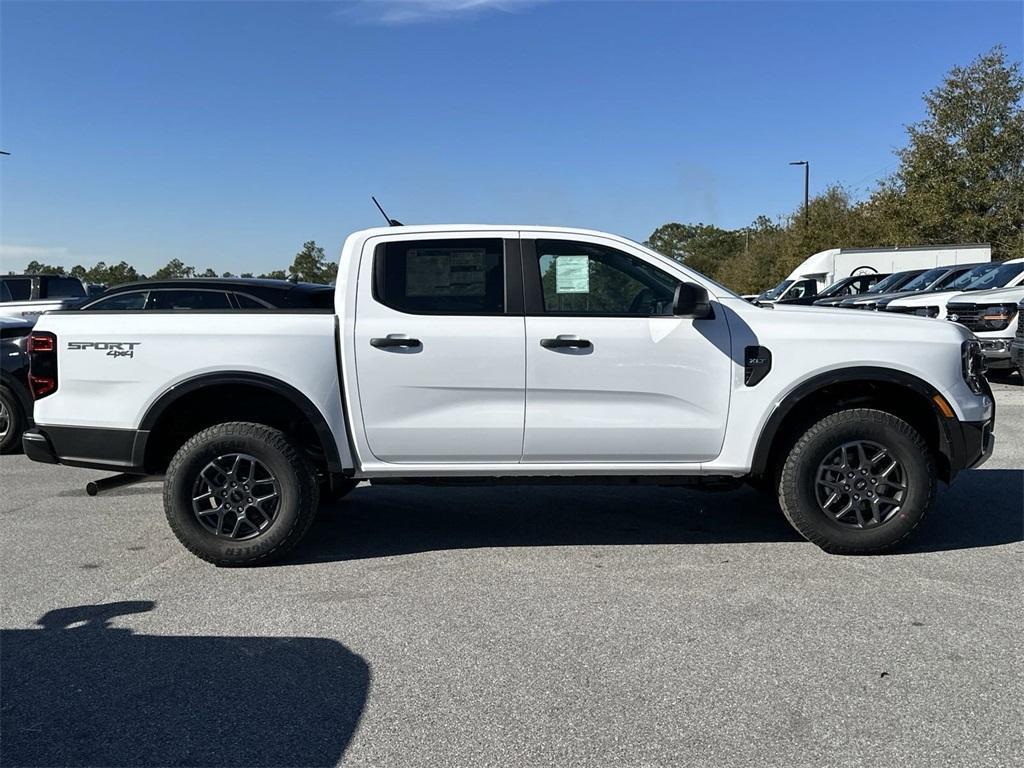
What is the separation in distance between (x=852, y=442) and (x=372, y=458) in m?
2.70

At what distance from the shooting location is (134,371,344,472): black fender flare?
482cm

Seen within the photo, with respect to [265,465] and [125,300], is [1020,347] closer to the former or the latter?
[265,465]

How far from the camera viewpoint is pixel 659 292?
495cm

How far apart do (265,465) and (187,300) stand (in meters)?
5.64

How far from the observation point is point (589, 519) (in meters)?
5.93

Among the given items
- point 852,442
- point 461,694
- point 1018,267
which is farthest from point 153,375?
point 1018,267

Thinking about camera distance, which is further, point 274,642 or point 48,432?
point 48,432

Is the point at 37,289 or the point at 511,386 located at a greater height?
the point at 37,289

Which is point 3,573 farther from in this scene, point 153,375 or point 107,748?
point 107,748

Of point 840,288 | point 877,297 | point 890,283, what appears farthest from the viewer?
point 840,288

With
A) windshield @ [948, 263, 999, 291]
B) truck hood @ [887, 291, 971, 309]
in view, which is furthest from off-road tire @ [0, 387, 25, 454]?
windshield @ [948, 263, 999, 291]

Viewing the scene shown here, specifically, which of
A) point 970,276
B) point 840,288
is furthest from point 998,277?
point 840,288

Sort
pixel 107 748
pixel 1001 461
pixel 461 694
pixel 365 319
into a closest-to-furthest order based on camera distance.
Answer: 1. pixel 107 748
2. pixel 461 694
3. pixel 365 319
4. pixel 1001 461

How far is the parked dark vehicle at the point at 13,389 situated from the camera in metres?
8.13
